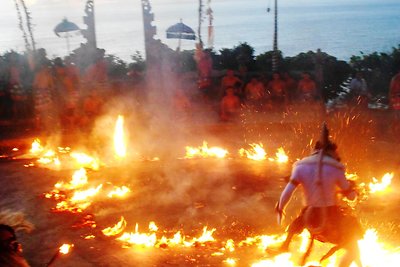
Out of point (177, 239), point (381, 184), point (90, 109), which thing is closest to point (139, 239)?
point (177, 239)

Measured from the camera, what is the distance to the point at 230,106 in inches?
589

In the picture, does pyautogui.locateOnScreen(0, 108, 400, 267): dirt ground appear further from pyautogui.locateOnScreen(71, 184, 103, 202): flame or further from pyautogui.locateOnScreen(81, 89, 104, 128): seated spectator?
pyautogui.locateOnScreen(81, 89, 104, 128): seated spectator

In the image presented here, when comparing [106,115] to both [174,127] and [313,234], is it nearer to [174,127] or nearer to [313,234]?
[174,127]

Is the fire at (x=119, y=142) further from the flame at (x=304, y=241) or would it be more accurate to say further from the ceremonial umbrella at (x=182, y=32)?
the ceremonial umbrella at (x=182, y=32)

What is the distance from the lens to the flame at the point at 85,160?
37.0 ft

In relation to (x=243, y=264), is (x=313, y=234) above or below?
above

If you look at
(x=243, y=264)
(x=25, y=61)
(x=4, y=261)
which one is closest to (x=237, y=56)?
(x=25, y=61)

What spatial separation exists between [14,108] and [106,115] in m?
3.20

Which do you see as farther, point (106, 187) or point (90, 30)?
point (90, 30)

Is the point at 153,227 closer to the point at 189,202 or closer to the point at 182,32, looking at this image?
the point at 189,202

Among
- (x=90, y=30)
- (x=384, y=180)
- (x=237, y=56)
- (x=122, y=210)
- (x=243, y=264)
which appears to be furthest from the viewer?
(x=237, y=56)

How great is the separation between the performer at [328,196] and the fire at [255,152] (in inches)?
230

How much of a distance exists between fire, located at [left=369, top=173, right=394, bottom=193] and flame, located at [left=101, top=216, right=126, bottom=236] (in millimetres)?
4601

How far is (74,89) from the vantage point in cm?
1549
